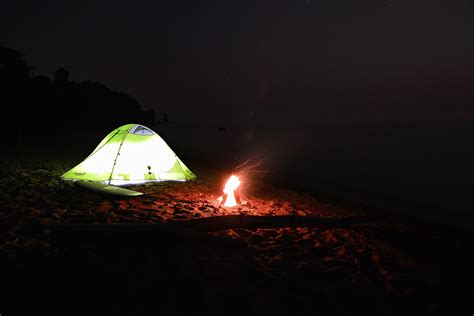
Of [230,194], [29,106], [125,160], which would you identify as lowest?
[230,194]

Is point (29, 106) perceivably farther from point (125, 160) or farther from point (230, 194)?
point (230, 194)

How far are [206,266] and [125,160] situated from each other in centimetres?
592

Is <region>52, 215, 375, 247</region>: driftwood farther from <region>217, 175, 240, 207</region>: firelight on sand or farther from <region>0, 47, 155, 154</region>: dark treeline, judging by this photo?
<region>0, 47, 155, 154</region>: dark treeline

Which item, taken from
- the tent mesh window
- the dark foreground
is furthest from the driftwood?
the tent mesh window

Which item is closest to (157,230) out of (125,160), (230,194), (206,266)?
(206,266)

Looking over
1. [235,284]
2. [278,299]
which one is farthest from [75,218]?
[278,299]

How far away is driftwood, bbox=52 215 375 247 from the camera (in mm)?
4035

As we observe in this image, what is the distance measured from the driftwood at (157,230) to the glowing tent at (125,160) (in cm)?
459

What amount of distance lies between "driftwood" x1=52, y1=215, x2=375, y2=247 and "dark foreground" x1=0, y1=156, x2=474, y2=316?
0.06ft

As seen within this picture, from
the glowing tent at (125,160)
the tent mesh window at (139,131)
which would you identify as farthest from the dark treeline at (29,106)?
the tent mesh window at (139,131)

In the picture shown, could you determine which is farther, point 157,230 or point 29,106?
point 29,106

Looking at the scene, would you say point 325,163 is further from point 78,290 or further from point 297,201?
point 78,290

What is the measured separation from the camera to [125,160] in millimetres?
8922

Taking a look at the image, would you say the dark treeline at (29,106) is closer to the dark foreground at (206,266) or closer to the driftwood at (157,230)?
the dark foreground at (206,266)
